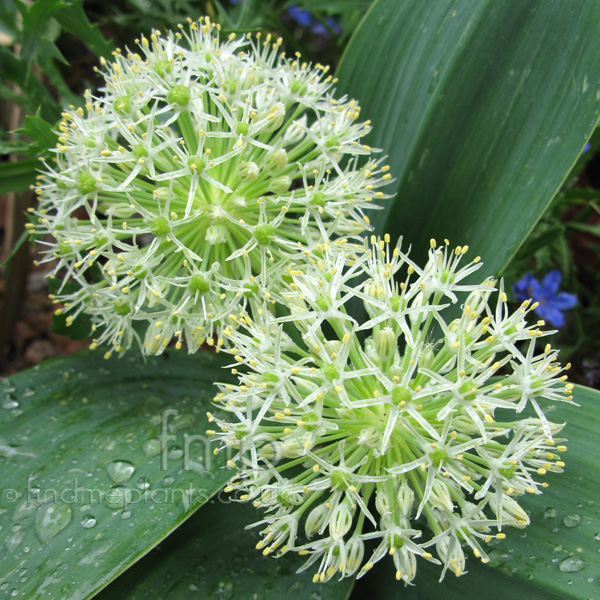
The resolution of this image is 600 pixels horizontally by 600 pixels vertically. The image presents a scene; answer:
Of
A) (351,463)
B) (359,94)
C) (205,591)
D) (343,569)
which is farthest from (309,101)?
(205,591)

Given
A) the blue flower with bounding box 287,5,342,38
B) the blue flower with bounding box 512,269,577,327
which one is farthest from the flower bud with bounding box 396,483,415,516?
the blue flower with bounding box 287,5,342,38

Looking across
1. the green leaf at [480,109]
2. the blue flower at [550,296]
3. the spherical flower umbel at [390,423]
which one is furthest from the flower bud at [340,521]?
the blue flower at [550,296]

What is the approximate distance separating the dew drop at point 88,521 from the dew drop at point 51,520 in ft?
0.12

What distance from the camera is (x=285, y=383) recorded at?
1296 millimetres

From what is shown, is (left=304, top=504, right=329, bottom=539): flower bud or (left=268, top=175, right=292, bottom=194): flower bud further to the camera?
(left=268, top=175, right=292, bottom=194): flower bud

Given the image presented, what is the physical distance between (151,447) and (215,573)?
369mm

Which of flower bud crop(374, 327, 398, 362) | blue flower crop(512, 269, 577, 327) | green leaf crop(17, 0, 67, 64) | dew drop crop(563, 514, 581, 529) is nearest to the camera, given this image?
flower bud crop(374, 327, 398, 362)

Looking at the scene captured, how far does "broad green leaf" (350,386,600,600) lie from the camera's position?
1377mm

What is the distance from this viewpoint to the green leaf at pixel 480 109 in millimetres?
1628

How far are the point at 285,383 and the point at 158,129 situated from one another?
74 cm

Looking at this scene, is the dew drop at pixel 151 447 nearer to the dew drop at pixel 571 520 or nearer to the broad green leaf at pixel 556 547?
the broad green leaf at pixel 556 547

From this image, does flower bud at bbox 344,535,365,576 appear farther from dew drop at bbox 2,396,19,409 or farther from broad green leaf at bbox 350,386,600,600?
dew drop at bbox 2,396,19,409

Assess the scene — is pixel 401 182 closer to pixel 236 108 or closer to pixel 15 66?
pixel 236 108

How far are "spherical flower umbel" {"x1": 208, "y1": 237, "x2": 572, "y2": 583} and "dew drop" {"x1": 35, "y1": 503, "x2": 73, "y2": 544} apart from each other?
18.0 inches
